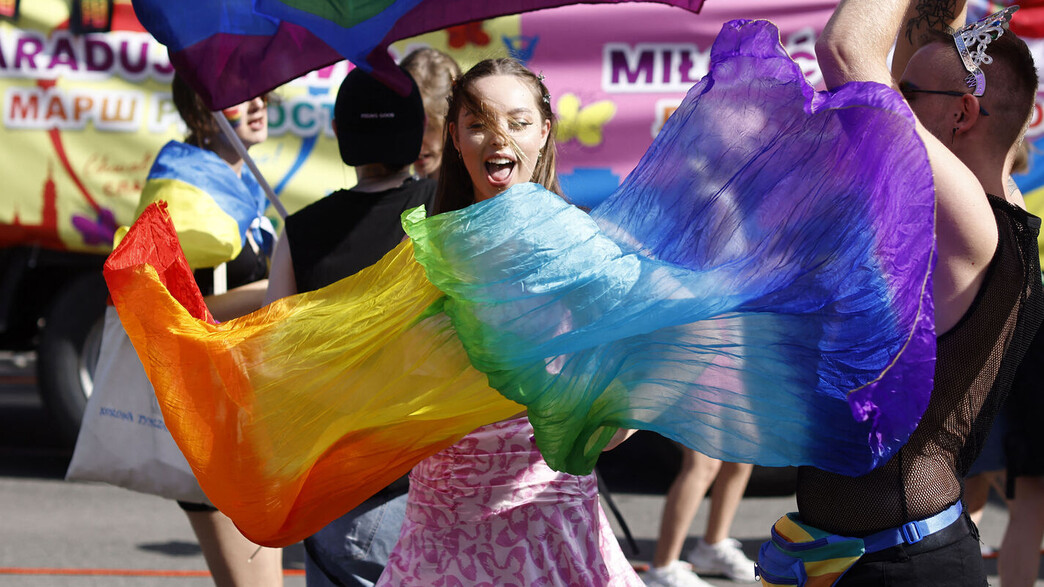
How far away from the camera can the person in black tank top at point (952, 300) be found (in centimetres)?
195

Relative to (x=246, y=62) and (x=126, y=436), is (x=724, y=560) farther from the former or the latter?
(x=246, y=62)

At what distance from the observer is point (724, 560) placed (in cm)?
491

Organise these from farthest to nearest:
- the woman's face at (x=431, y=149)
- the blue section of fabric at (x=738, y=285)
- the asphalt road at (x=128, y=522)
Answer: the asphalt road at (x=128, y=522)
the woman's face at (x=431, y=149)
the blue section of fabric at (x=738, y=285)

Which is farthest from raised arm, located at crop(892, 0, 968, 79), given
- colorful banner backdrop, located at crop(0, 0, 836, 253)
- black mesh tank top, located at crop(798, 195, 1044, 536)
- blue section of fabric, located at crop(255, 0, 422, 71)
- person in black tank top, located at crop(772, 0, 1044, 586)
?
colorful banner backdrop, located at crop(0, 0, 836, 253)

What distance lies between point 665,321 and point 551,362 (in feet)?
0.66

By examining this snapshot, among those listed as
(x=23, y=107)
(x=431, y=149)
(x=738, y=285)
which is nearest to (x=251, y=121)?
(x=431, y=149)

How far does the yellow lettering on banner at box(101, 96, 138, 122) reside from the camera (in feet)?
19.9

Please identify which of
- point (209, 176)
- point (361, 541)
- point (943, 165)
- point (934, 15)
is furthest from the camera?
point (209, 176)

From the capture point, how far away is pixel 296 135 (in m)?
6.07

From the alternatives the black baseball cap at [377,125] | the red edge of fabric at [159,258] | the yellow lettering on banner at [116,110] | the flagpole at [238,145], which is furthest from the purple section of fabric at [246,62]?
the yellow lettering on banner at [116,110]

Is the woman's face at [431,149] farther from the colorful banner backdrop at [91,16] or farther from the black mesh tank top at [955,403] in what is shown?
the colorful banner backdrop at [91,16]

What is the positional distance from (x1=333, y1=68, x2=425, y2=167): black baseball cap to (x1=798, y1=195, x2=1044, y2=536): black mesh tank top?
1397 mm

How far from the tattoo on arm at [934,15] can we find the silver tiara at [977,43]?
0.52 ft

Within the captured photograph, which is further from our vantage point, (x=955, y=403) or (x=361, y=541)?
(x=361, y=541)
